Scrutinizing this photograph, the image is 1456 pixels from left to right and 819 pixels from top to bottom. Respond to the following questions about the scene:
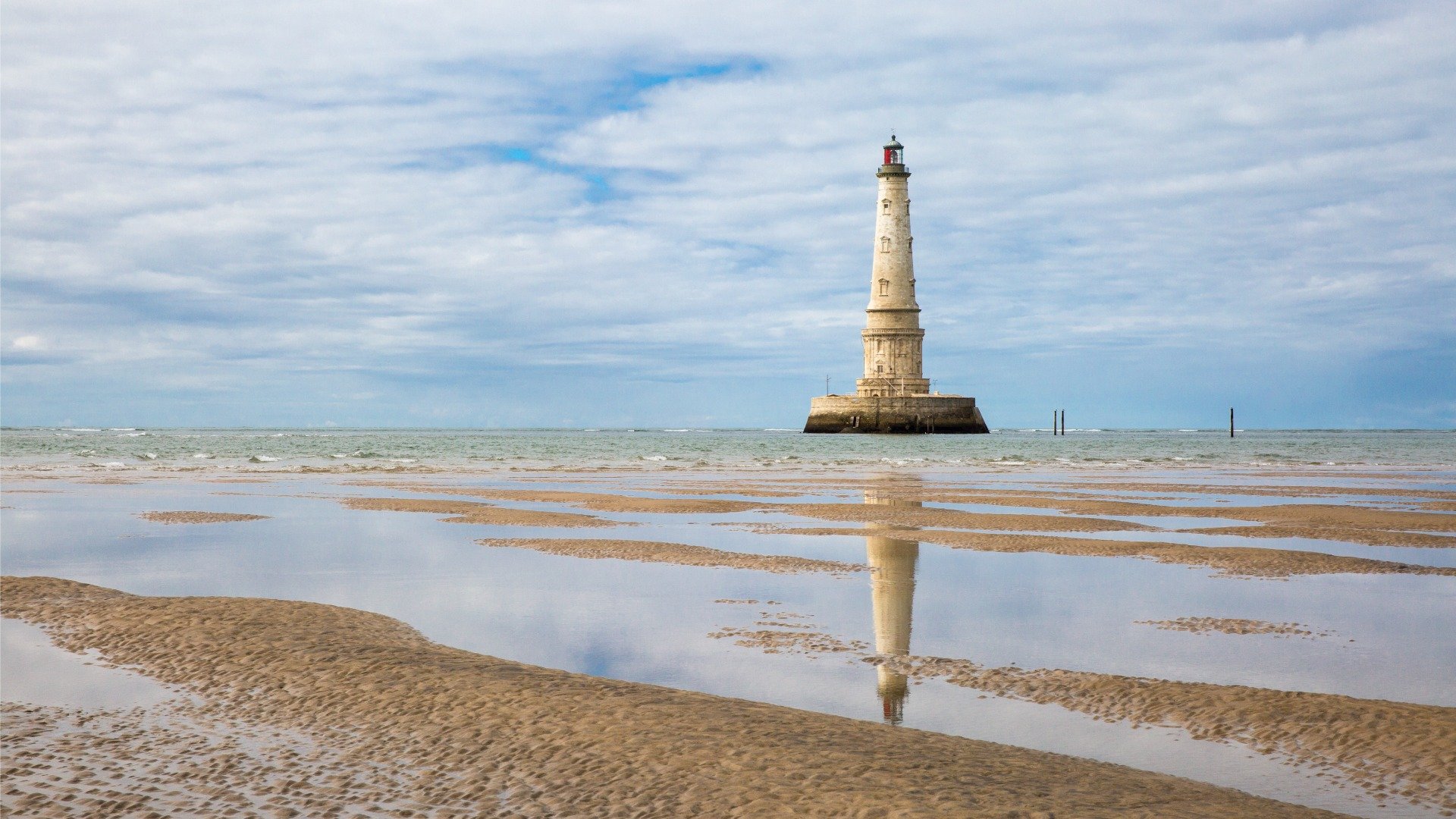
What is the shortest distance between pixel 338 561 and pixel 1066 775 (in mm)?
10823

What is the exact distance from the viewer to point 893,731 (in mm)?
6270

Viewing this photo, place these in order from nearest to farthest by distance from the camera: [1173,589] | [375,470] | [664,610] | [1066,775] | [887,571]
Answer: [1066,775] < [664,610] < [1173,589] < [887,571] < [375,470]

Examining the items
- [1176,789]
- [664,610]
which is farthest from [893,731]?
[664,610]

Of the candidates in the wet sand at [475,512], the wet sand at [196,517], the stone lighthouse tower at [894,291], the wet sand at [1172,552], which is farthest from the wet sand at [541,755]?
the stone lighthouse tower at [894,291]

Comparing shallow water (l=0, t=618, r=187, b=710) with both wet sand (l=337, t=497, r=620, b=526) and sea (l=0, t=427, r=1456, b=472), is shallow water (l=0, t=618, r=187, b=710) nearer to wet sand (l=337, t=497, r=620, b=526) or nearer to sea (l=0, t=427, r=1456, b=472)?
wet sand (l=337, t=497, r=620, b=526)

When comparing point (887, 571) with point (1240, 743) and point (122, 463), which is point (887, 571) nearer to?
point (1240, 743)

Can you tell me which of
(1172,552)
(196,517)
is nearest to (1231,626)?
(1172,552)

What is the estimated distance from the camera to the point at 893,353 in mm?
85125

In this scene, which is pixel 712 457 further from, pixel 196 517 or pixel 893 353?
pixel 196 517

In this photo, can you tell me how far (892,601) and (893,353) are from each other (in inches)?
2961

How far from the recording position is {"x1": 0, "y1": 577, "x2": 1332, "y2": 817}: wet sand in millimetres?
5086

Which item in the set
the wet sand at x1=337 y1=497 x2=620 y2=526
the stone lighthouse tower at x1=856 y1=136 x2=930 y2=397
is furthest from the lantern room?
the wet sand at x1=337 y1=497 x2=620 y2=526

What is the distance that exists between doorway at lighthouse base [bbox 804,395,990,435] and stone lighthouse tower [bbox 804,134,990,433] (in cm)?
6

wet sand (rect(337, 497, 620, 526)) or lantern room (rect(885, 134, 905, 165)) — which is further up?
lantern room (rect(885, 134, 905, 165))
